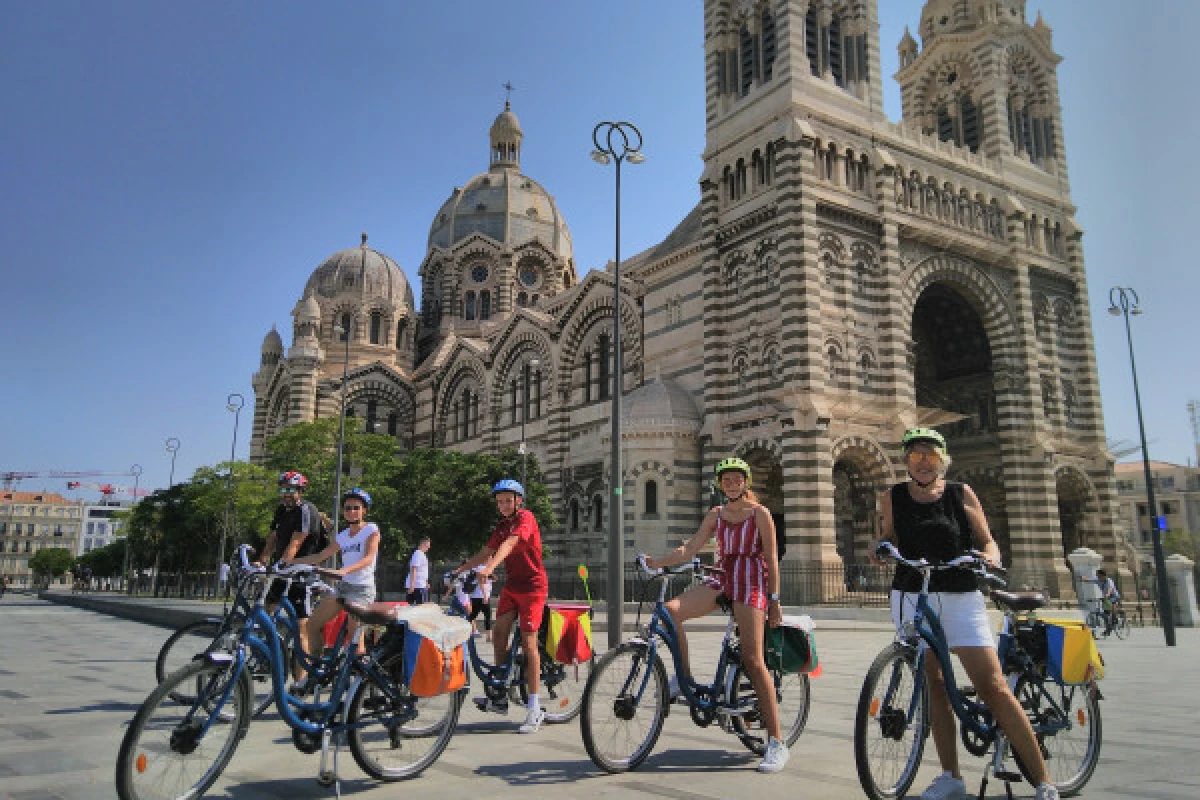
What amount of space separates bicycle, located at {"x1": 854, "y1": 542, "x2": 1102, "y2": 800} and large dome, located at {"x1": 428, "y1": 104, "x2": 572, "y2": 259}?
47823mm

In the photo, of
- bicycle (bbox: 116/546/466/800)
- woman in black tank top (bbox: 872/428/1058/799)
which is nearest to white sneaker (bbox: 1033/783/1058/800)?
woman in black tank top (bbox: 872/428/1058/799)

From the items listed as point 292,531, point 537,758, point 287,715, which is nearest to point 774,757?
point 537,758

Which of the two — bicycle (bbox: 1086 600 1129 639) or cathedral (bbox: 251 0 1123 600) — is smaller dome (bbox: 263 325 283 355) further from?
bicycle (bbox: 1086 600 1129 639)

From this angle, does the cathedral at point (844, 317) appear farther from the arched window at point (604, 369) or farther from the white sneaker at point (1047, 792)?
the white sneaker at point (1047, 792)

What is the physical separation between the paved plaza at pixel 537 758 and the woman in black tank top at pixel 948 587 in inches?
23.2

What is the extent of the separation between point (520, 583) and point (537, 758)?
4.59 feet

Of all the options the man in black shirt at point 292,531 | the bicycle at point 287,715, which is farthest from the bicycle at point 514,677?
the man in black shirt at point 292,531

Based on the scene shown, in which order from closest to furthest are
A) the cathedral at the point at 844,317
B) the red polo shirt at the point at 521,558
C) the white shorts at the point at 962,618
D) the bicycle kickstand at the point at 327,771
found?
1. the white shorts at the point at 962,618
2. the bicycle kickstand at the point at 327,771
3. the red polo shirt at the point at 521,558
4. the cathedral at the point at 844,317

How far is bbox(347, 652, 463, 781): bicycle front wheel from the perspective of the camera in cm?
497

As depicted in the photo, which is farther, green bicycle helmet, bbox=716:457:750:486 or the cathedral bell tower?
the cathedral bell tower

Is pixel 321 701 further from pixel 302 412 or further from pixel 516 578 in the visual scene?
pixel 302 412

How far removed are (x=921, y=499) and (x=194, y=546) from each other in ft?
140

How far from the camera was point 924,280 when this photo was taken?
2914 cm

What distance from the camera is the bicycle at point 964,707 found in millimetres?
4504
